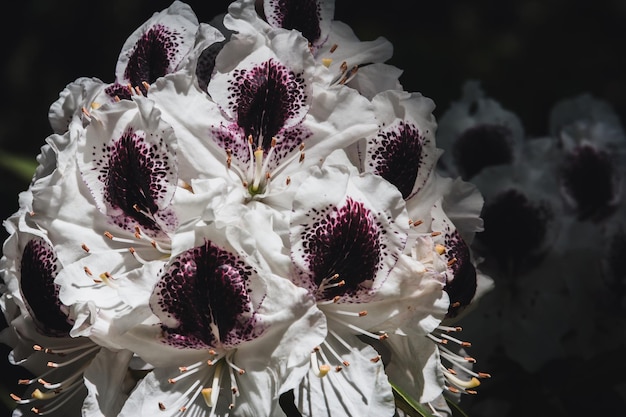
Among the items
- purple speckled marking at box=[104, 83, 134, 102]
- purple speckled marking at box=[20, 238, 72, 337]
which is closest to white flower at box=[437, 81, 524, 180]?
purple speckled marking at box=[104, 83, 134, 102]

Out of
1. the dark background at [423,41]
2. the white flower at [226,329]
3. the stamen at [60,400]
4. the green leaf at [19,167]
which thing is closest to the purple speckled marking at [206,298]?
the white flower at [226,329]

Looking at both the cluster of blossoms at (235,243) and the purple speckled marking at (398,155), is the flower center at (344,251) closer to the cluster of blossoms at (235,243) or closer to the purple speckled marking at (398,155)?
the cluster of blossoms at (235,243)

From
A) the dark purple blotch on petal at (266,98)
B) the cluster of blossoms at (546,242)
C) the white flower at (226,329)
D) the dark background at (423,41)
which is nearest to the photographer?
the white flower at (226,329)

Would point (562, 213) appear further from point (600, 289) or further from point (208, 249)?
point (208, 249)

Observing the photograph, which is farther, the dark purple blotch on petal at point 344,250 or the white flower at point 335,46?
the white flower at point 335,46

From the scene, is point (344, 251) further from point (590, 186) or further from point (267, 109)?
point (590, 186)

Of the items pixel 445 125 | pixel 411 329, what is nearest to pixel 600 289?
pixel 445 125
